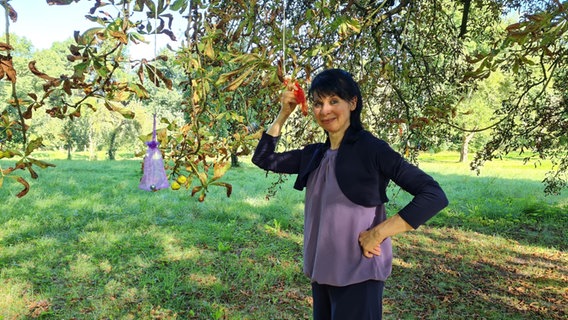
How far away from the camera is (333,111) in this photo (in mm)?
1864

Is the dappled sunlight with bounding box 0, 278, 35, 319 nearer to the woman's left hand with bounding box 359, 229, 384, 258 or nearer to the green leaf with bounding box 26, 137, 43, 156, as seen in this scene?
the green leaf with bounding box 26, 137, 43, 156

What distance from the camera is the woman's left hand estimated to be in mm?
1733

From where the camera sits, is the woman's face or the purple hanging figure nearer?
the purple hanging figure

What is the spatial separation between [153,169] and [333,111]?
2.69 feet

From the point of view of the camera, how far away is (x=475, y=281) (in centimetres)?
533

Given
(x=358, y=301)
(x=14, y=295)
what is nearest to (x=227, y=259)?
(x=14, y=295)

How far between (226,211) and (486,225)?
5247 mm

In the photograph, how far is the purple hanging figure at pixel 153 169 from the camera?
175cm

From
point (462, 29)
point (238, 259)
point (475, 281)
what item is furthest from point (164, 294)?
point (462, 29)

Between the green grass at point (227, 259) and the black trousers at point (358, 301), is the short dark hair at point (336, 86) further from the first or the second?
the green grass at point (227, 259)

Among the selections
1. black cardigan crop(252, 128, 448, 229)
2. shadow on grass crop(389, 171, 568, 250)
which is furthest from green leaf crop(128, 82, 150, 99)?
shadow on grass crop(389, 171, 568, 250)

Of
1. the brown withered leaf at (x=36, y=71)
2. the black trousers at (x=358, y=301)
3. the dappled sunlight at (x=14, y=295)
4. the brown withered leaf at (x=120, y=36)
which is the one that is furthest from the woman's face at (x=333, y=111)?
the dappled sunlight at (x=14, y=295)

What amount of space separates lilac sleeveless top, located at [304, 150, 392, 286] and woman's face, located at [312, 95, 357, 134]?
0.50 feet

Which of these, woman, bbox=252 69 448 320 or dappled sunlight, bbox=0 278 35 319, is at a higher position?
woman, bbox=252 69 448 320
